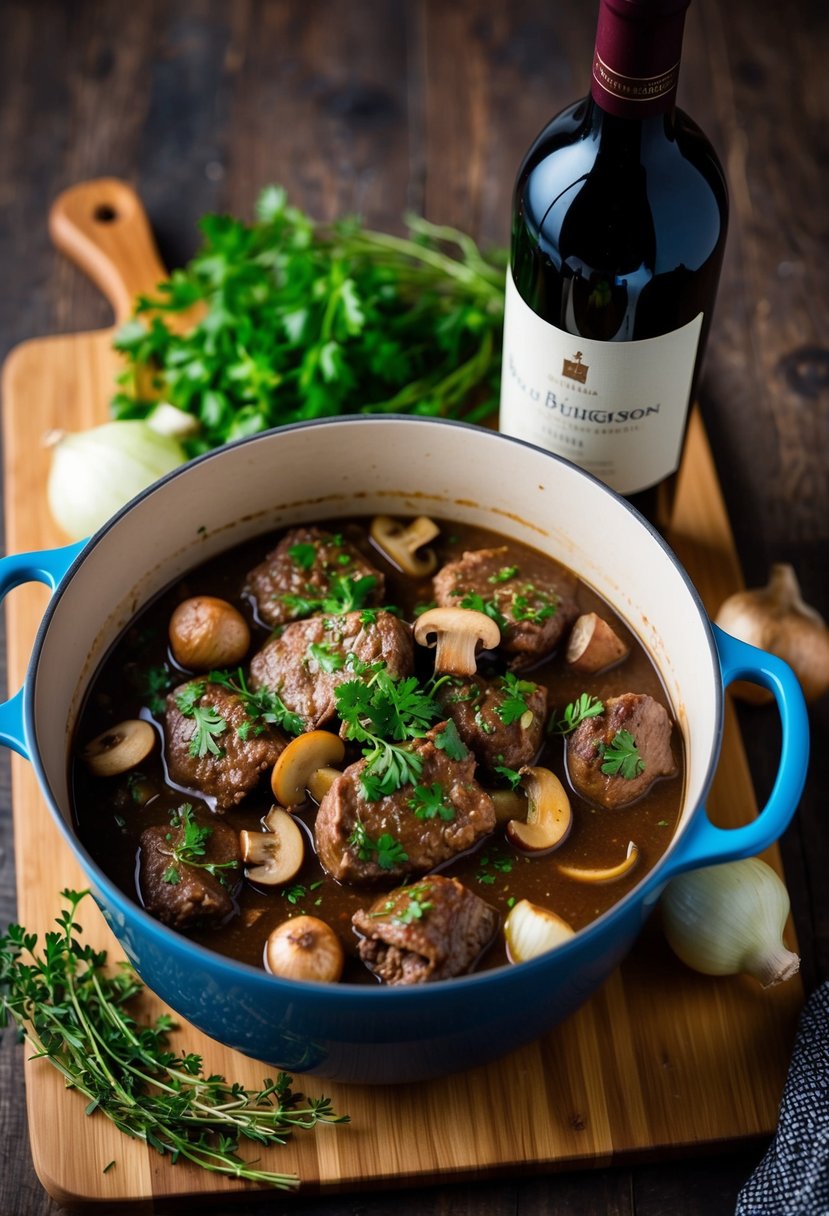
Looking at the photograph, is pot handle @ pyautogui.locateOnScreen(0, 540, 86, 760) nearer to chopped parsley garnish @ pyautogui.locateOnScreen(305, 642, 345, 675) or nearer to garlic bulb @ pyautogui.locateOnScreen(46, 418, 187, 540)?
chopped parsley garnish @ pyautogui.locateOnScreen(305, 642, 345, 675)

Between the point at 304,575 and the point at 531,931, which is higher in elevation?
the point at 304,575

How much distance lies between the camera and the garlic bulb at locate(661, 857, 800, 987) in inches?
107

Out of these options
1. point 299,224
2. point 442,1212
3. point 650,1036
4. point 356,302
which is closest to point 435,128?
point 299,224

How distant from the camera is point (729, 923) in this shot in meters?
2.71

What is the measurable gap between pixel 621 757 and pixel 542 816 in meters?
0.20

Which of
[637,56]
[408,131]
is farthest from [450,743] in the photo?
[408,131]

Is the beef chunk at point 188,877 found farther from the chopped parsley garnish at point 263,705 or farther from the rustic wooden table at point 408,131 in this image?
the rustic wooden table at point 408,131

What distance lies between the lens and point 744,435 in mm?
3877

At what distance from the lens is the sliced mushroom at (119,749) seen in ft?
8.94

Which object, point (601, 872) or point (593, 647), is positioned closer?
point (601, 872)

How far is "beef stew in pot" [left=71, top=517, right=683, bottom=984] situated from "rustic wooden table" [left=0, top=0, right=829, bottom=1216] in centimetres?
120

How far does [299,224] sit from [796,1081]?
259cm

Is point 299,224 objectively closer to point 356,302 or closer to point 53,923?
point 356,302

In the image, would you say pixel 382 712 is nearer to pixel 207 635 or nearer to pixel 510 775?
pixel 510 775
